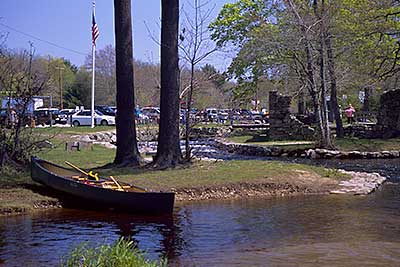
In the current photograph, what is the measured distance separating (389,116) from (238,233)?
77.5ft

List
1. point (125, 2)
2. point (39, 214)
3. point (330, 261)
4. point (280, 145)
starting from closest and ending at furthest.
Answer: point (330, 261) < point (39, 214) < point (125, 2) < point (280, 145)

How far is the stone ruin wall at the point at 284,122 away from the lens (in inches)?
1374

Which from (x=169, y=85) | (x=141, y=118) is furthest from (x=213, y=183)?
(x=141, y=118)

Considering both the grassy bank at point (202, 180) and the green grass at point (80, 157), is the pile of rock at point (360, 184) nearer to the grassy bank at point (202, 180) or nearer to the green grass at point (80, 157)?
the grassy bank at point (202, 180)

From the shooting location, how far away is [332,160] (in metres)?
26.8

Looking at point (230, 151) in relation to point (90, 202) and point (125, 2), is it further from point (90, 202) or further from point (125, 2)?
point (90, 202)

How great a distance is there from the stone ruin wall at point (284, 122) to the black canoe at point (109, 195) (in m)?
21.7

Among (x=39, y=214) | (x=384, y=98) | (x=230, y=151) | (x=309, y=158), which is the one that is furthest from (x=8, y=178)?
(x=384, y=98)

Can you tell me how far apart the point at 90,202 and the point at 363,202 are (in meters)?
6.95

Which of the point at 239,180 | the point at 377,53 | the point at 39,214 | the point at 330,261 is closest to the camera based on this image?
the point at 330,261

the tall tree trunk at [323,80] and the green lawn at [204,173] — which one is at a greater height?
the tall tree trunk at [323,80]

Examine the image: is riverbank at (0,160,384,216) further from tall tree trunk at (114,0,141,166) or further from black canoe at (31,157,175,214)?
tall tree trunk at (114,0,141,166)

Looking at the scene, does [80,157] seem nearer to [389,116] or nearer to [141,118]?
[389,116]

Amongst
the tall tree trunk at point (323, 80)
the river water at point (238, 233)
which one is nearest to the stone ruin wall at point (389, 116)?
the tall tree trunk at point (323, 80)
